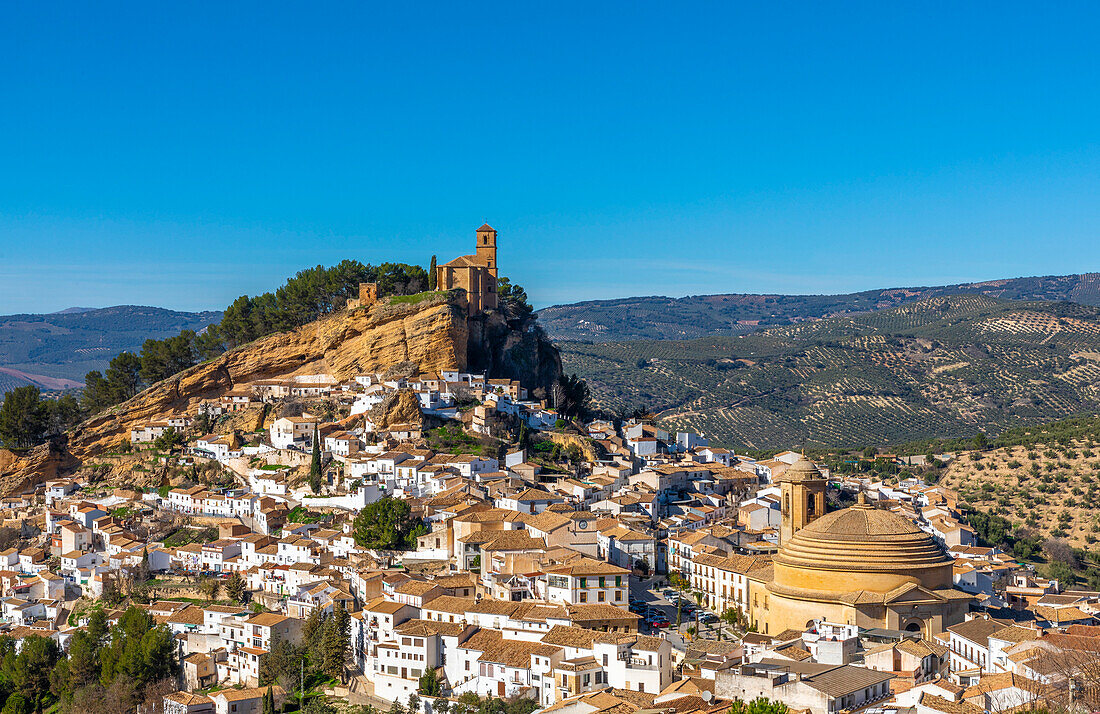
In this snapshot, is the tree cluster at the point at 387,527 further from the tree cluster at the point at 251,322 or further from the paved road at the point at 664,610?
the tree cluster at the point at 251,322

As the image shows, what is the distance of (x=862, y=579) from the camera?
32.6 m

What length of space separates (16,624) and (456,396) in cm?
2276

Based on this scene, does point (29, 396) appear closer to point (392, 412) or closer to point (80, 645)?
point (392, 412)

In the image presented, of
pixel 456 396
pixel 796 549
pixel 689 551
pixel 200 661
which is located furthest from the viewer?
pixel 456 396

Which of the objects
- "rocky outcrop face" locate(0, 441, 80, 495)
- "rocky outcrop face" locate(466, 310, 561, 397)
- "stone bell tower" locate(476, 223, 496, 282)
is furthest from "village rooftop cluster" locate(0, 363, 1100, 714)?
"stone bell tower" locate(476, 223, 496, 282)

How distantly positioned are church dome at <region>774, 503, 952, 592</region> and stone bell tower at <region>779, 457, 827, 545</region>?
3.44 metres

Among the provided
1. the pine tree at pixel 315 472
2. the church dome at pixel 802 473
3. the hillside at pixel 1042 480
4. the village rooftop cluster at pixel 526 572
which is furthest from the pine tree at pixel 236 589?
the hillside at pixel 1042 480

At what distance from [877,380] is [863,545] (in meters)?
79.1

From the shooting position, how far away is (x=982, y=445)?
2837 inches

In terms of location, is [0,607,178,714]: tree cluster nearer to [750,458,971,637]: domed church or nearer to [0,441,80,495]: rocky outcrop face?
[0,441,80,495]: rocky outcrop face

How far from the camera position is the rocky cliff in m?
62.2

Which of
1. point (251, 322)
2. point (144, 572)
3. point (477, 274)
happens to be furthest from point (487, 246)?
point (144, 572)

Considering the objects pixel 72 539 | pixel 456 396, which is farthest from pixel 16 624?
pixel 456 396

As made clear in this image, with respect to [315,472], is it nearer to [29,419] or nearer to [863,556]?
[29,419]
